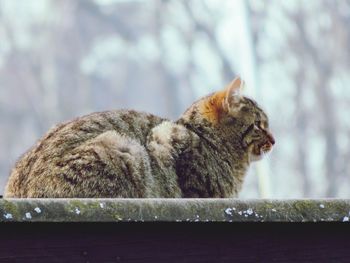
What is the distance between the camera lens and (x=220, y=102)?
262 cm

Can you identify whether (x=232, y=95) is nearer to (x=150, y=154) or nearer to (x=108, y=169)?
(x=150, y=154)

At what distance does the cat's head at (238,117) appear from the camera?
2.58 m

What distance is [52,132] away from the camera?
2.18 m

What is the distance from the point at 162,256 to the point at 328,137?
8.73 meters

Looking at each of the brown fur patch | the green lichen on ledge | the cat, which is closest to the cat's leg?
the cat

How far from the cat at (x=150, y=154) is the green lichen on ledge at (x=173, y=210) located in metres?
0.61

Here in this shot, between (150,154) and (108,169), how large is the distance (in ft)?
0.76

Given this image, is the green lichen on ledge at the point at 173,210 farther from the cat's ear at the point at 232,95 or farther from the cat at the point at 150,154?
the cat's ear at the point at 232,95

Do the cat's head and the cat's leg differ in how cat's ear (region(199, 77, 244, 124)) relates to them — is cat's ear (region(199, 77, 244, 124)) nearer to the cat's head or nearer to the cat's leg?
the cat's head

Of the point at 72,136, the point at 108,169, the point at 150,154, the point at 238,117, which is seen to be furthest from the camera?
Answer: the point at 238,117

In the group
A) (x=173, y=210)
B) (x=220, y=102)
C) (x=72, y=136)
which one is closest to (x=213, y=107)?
(x=220, y=102)

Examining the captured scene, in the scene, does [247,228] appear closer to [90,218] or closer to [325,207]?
[325,207]

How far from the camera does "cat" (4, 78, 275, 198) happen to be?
1.95 metres

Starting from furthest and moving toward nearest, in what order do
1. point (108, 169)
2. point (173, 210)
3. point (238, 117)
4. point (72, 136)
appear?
Result: 1. point (238, 117)
2. point (72, 136)
3. point (108, 169)
4. point (173, 210)
